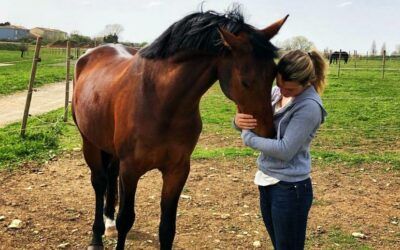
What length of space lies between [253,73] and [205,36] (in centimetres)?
47

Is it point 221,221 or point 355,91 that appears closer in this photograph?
point 221,221

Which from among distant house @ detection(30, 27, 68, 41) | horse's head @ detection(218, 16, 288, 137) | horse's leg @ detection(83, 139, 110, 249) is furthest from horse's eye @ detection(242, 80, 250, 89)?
distant house @ detection(30, 27, 68, 41)

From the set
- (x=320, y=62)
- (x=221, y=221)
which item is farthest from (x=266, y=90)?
(x=221, y=221)

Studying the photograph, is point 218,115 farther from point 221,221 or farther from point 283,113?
point 283,113

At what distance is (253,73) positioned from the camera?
7.34ft

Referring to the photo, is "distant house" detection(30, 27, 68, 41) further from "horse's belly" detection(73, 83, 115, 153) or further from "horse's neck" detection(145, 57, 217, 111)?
"horse's neck" detection(145, 57, 217, 111)

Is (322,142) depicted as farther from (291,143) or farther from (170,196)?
(291,143)

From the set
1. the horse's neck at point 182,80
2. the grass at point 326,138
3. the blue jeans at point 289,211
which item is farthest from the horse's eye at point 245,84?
the grass at point 326,138

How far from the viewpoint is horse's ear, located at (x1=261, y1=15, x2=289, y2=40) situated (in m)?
2.41

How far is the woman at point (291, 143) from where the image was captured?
230cm

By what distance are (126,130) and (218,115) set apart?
24.5ft

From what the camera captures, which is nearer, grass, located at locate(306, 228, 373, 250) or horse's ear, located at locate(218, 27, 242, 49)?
horse's ear, located at locate(218, 27, 242, 49)

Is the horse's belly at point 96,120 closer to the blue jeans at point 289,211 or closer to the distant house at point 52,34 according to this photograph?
the blue jeans at point 289,211

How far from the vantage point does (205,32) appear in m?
2.54
